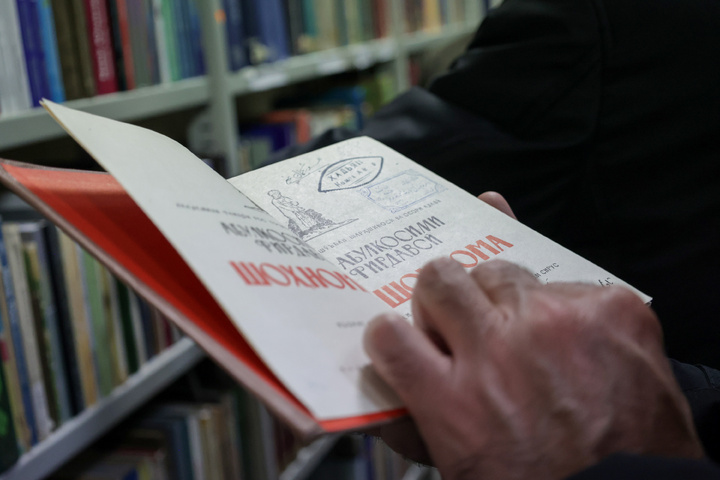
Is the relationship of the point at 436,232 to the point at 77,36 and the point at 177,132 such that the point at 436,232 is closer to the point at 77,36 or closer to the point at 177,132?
the point at 77,36

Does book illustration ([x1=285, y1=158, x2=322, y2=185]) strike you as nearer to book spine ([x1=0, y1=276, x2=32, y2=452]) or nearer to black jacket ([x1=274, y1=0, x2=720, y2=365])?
black jacket ([x1=274, y1=0, x2=720, y2=365])

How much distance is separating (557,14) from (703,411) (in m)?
0.47

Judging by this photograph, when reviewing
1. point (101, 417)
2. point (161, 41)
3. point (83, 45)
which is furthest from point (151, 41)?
point (101, 417)

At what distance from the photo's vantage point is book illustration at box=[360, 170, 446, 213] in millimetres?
554

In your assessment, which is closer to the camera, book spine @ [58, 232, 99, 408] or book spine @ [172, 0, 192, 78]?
book spine @ [58, 232, 99, 408]

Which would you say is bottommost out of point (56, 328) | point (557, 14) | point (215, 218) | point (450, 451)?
point (56, 328)

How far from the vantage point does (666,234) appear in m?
0.70

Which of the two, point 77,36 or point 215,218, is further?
point 77,36

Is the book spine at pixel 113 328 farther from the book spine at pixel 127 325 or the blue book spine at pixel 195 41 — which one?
the blue book spine at pixel 195 41

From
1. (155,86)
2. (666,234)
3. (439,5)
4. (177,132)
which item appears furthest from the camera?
(439,5)

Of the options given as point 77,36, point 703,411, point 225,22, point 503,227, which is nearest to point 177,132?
point 225,22

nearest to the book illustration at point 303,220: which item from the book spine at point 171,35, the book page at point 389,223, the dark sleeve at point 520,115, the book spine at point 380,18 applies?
the book page at point 389,223

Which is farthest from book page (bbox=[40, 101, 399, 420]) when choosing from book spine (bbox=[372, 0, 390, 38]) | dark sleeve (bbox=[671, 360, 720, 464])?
book spine (bbox=[372, 0, 390, 38])

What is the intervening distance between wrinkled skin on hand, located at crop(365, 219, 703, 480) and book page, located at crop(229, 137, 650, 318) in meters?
0.10
